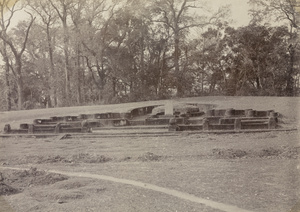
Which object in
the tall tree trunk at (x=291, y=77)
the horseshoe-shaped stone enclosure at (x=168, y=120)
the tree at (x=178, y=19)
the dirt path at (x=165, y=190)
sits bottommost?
the dirt path at (x=165, y=190)

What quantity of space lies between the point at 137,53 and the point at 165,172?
155 centimetres

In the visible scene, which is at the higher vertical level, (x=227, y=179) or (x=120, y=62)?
(x=120, y=62)

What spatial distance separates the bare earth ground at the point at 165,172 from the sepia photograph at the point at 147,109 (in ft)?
0.04

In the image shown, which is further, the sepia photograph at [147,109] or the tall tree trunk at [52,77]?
the tall tree trunk at [52,77]

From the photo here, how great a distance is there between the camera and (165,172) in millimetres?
4371

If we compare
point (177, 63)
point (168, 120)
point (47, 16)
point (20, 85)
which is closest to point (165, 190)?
point (168, 120)

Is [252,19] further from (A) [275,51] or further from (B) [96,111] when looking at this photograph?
(B) [96,111]

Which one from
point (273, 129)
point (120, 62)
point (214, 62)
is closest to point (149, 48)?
point (120, 62)

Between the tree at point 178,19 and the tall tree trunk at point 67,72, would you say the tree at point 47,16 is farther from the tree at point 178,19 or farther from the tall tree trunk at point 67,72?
the tree at point 178,19

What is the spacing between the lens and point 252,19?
423cm

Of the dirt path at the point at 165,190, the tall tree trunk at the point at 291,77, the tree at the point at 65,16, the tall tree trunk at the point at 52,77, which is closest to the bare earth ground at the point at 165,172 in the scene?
the dirt path at the point at 165,190

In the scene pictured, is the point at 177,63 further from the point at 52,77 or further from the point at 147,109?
the point at 52,77

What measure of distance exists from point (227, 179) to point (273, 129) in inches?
31.4

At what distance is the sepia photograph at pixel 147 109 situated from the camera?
414cm
